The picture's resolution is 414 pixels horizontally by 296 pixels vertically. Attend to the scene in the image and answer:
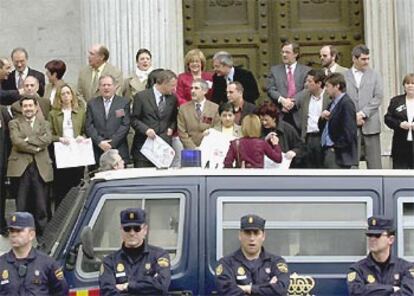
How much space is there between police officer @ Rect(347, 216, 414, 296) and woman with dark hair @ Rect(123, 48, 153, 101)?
558 cm

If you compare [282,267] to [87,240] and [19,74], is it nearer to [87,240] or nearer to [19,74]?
[87,240]

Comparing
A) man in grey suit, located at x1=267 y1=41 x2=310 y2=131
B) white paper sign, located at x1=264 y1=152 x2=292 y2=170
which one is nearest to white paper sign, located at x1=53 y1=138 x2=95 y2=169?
white paper sign, located at x1=264 y1=152 x2=292 y2=170

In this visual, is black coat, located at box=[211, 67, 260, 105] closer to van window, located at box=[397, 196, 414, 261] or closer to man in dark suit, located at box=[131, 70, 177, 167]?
man in dark suit, located at box=[131, 70, 177, 167]

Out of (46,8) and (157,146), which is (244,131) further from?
(46,8)

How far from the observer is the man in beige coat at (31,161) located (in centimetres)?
1292

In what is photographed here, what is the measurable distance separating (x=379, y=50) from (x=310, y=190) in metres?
7.16

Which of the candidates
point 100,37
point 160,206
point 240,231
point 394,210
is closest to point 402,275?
point 394,210

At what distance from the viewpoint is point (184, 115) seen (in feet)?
42.3

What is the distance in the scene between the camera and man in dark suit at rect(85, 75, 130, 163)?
42.8 ft

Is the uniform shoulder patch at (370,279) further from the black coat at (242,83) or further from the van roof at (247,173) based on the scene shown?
the black coat at (242,83)

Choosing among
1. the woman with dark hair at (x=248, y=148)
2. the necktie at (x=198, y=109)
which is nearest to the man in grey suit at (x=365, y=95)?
the necktie at (x=198, y=109)

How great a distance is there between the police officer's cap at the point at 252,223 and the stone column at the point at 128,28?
6.63m

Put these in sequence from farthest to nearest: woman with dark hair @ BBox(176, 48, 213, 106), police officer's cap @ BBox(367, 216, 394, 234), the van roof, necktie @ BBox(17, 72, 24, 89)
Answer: necktie @ BBox(17, 72, 24, 89)
woman with dark hair @ BBox(176, 48, 213, 106)
the van roof
police officer's cap @ BBox(367, 216, 394, 234)

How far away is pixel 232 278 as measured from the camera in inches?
342
